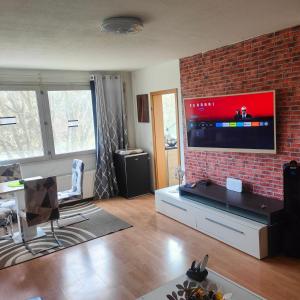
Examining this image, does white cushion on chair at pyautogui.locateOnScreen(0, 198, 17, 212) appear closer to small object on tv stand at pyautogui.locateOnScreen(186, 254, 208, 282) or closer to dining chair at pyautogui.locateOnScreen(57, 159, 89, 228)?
dining chair at pyautogui.locateOnScreen(57, 159, 89, 228)

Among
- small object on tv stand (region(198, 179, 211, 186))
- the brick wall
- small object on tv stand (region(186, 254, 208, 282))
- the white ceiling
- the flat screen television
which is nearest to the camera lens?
small object on tv stand (region(186, 254, 208, 282))

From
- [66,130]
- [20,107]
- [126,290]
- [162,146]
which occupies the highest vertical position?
[20,107]

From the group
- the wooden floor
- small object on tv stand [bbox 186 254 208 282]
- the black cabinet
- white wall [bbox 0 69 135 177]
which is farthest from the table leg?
small object on tv stand [bbox 186 254 208 282]

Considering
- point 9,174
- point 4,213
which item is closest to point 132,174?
point 9,174

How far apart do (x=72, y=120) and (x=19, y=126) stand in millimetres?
895

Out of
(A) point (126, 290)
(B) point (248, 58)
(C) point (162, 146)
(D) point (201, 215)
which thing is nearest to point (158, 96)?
(C) point (162, 146)

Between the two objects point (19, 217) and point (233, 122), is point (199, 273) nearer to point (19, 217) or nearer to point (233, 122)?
point (233, 122)

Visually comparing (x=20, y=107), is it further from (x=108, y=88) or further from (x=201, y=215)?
(x=201, y=215)

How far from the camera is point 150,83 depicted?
525 cm

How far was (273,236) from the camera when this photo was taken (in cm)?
305

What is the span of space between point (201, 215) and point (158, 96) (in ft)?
8.12

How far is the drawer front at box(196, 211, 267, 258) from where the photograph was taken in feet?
9.90

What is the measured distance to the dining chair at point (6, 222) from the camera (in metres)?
3.78

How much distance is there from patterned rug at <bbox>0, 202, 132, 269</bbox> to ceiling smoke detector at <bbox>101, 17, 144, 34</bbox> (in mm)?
2543
